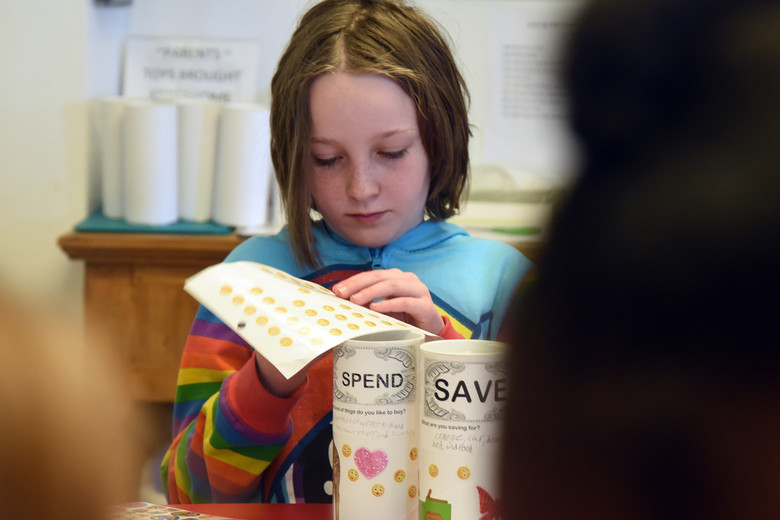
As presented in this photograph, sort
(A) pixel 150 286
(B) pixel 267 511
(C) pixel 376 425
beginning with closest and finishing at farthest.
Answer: (C) pixel 376 425 < (B) pixel 267 511 < (A) pixel 150 286

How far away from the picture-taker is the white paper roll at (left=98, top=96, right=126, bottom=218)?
2.27 metres

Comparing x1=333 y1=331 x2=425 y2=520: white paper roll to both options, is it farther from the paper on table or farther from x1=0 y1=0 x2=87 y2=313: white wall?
x1=0 y1=0 x2=87 y2=313: white wall

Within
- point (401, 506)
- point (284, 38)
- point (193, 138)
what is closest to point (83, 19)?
point (193, 138)

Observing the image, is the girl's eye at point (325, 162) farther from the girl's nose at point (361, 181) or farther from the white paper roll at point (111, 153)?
the white paper roll at point (111, 153)

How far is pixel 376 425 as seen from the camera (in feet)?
2.26

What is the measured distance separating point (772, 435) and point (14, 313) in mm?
211

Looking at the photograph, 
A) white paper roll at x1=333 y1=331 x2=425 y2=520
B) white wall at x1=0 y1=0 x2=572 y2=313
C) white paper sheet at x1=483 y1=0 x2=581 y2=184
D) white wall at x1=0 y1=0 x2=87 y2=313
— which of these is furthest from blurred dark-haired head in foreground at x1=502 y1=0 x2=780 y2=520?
white paper sheet at x1=483 y1=0 x2=581 y2=184

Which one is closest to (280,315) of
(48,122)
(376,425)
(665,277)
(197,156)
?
(376,425)

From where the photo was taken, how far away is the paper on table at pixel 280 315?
0.69m

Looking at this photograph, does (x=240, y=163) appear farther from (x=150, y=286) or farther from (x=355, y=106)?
(x=355, y=106)

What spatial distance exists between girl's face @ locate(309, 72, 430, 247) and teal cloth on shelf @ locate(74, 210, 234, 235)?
1.15 meters

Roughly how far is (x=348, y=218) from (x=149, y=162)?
129 centimetres

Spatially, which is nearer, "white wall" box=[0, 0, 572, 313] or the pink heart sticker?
the pink heart sticker

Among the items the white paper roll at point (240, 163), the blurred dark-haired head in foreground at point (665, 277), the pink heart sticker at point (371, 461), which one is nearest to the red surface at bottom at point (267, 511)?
the pink heart sticker at point (371, 461)
